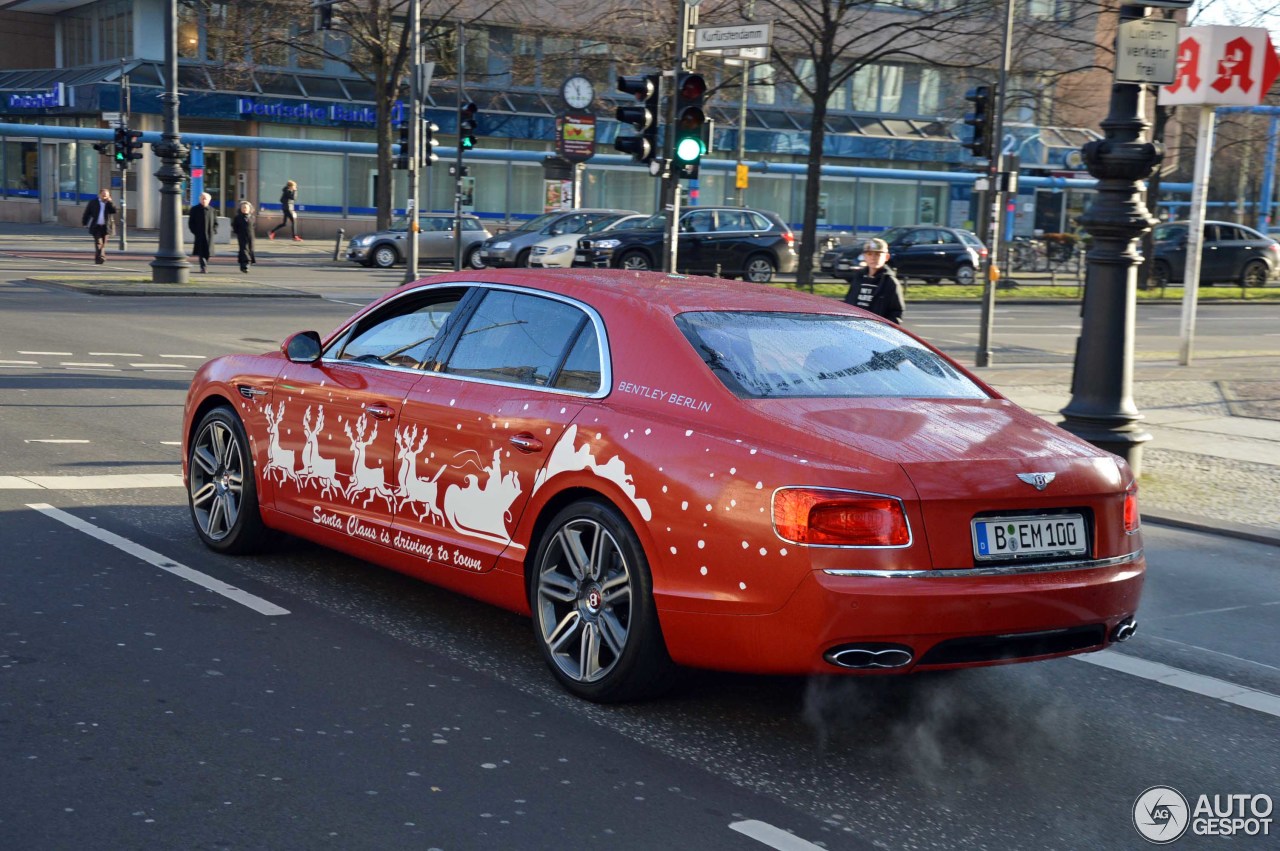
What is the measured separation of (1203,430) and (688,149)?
6293mm

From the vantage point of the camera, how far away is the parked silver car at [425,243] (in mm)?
39188

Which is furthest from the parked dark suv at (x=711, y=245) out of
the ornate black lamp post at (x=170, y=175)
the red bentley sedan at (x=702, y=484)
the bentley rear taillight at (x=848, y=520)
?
the bentley rear taillight at (x=848, y=520)

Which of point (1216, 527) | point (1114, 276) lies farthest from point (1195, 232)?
point (1216, 527)

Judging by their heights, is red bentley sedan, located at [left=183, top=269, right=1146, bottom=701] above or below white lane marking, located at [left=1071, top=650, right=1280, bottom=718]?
above

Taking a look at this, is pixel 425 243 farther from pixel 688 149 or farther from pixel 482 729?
pixel 482 729

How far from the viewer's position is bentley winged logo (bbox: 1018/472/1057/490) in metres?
4.78

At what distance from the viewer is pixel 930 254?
39.6 meters

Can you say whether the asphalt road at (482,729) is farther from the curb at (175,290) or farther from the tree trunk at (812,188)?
the tree trunk at (812,188)

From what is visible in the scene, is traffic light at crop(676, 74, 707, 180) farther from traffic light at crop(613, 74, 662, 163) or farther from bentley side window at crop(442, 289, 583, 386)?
bentley side window at crop(442, 289, 583, 386)

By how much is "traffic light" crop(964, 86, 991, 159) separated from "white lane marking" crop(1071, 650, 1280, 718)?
16.8 meters

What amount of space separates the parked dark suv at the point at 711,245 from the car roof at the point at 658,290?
2600 cm

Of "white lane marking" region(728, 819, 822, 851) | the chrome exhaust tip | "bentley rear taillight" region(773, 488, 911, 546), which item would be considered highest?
"bentley rear taillight" region(773, 488, 911, 546)

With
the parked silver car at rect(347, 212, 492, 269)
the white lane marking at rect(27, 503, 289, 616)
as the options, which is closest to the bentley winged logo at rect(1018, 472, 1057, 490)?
the white lane marking at rect(27, 503, 289, 616)

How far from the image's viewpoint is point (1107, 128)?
1018 cm
